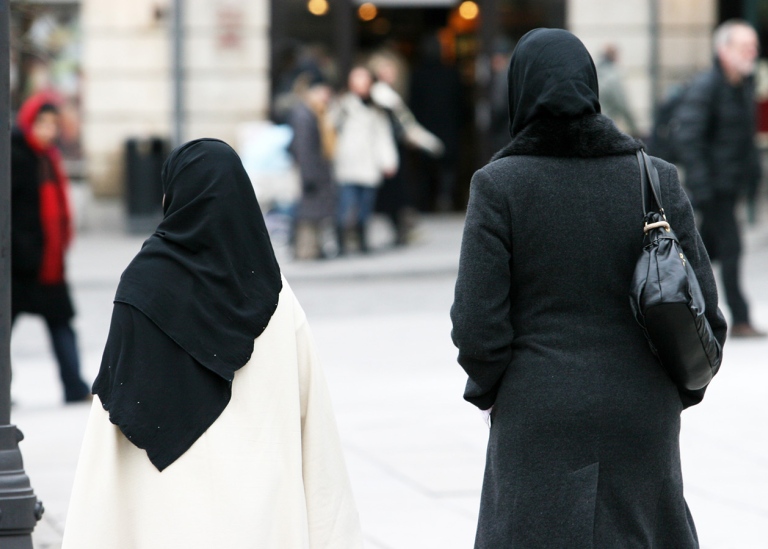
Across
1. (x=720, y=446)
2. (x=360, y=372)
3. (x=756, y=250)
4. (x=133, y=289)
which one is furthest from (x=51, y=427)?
(x=756, y=250)

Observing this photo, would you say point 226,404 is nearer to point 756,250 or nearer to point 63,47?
point 756,250

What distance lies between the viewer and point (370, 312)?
1209 centimetres

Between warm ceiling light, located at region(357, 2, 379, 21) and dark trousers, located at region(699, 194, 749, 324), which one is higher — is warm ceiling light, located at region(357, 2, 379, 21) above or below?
above

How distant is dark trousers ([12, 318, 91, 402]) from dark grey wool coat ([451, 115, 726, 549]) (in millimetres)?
5249

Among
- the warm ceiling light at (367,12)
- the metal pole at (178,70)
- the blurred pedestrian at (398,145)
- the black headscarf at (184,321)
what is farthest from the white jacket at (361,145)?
the black headscarf at (184,321)

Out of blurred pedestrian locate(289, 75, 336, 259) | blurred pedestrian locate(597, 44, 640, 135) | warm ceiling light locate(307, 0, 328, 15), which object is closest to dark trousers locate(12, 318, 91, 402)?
blurred pedestrian locate(289, 75, 336, 259)

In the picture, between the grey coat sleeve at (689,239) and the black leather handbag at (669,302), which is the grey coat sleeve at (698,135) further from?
the black leather handbag at (669,302)

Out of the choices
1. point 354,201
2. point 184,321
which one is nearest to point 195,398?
point 184,321

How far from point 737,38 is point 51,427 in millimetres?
5123

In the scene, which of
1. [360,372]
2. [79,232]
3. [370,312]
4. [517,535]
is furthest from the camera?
[79,232]

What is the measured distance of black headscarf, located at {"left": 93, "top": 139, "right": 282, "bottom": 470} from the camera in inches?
127

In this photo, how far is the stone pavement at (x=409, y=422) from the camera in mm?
5660

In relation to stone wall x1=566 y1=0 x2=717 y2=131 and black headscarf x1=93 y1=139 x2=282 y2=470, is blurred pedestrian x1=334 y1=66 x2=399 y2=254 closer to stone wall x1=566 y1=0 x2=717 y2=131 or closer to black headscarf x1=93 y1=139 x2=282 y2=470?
stone wall x1=566 y1=0 x2=717 y2=131

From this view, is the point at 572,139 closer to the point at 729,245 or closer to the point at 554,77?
the point at 554,77
